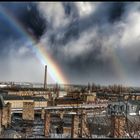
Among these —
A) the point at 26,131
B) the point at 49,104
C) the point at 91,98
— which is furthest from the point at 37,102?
the point at 26,131

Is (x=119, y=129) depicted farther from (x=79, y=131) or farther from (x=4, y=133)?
(x=4, y=133)

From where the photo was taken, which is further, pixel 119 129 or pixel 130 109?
pixel 130 109

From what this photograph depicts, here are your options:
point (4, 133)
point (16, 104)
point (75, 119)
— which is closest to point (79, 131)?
point (75, 119)

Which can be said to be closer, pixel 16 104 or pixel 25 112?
pixel 25 112

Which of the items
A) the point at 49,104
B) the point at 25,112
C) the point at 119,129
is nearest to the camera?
the point at 119,129

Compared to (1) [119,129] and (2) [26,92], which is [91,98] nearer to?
(2) [26,92]

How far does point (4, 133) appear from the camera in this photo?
75.6 feet

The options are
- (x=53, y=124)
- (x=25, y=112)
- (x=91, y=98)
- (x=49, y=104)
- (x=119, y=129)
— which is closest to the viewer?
(x=119, y=129)

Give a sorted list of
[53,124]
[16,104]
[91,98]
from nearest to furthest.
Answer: [53,124] → [16,104] → [91,98]

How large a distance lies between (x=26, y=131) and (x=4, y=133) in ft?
4.30

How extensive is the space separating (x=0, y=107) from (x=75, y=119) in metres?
6.87

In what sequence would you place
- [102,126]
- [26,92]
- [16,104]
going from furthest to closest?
[26,92] → [16,104] → [102,126]

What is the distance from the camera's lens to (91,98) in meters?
70.9

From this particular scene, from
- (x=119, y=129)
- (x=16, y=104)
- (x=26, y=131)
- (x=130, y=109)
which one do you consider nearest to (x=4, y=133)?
(x=26, y=131)
